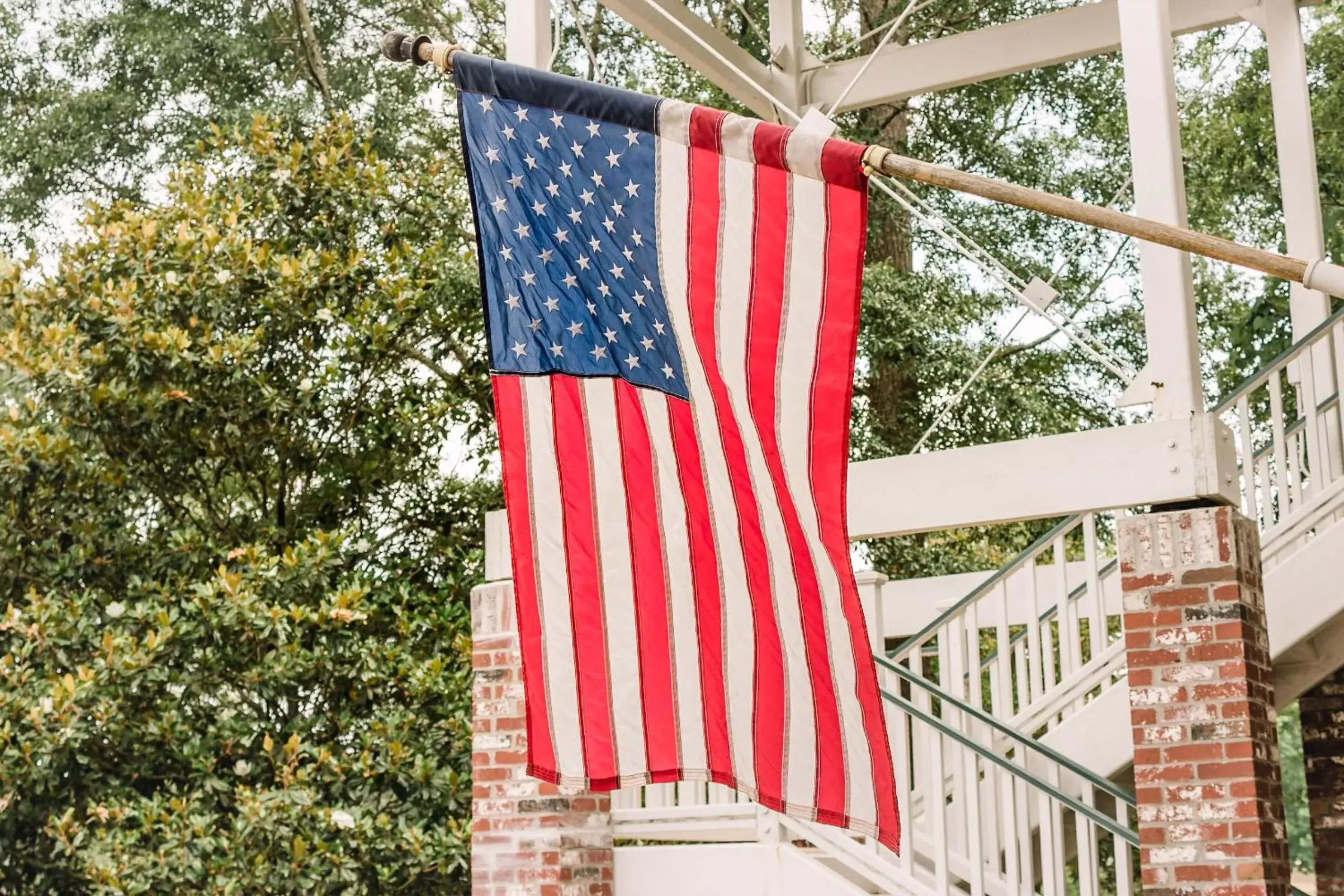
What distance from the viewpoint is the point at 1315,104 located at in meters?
15.5

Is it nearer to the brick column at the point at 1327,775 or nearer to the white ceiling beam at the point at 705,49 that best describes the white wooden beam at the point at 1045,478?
the white ceiling beam at the point at 705,49

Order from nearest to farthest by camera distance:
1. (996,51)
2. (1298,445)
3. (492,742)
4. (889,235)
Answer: (492,742), (1298,445), (996,51), (889,235)

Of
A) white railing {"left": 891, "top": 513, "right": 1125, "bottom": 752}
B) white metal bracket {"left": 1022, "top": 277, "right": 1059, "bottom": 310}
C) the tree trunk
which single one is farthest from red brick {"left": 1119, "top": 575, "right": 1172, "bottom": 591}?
the tree trunk

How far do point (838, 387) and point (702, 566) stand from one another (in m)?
0.71

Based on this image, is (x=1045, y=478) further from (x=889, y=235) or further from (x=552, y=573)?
(x=889, y=235)

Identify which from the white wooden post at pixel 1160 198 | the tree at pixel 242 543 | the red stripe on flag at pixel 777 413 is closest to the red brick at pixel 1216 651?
the white wooden post at pixel 1160 198

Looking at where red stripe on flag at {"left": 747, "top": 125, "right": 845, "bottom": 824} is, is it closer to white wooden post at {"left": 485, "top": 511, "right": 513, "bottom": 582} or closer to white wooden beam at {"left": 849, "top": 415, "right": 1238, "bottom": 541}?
white wooden beam at {"left": 849, "top": 415, "right": 1238, "bottom": 541}

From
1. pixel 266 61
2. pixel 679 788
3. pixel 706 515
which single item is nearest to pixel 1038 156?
pixel 266 61

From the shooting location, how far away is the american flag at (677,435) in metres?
4.71

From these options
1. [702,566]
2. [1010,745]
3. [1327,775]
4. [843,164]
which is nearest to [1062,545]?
[1010,745]

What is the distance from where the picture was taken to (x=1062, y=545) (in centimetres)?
748

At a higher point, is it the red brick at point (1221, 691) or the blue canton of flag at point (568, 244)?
the blue canton of flag at point (568, 244)

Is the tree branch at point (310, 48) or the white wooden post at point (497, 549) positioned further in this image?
the tree branch at point (310, 48)

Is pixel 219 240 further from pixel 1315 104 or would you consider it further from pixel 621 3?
pixel 1315 104
